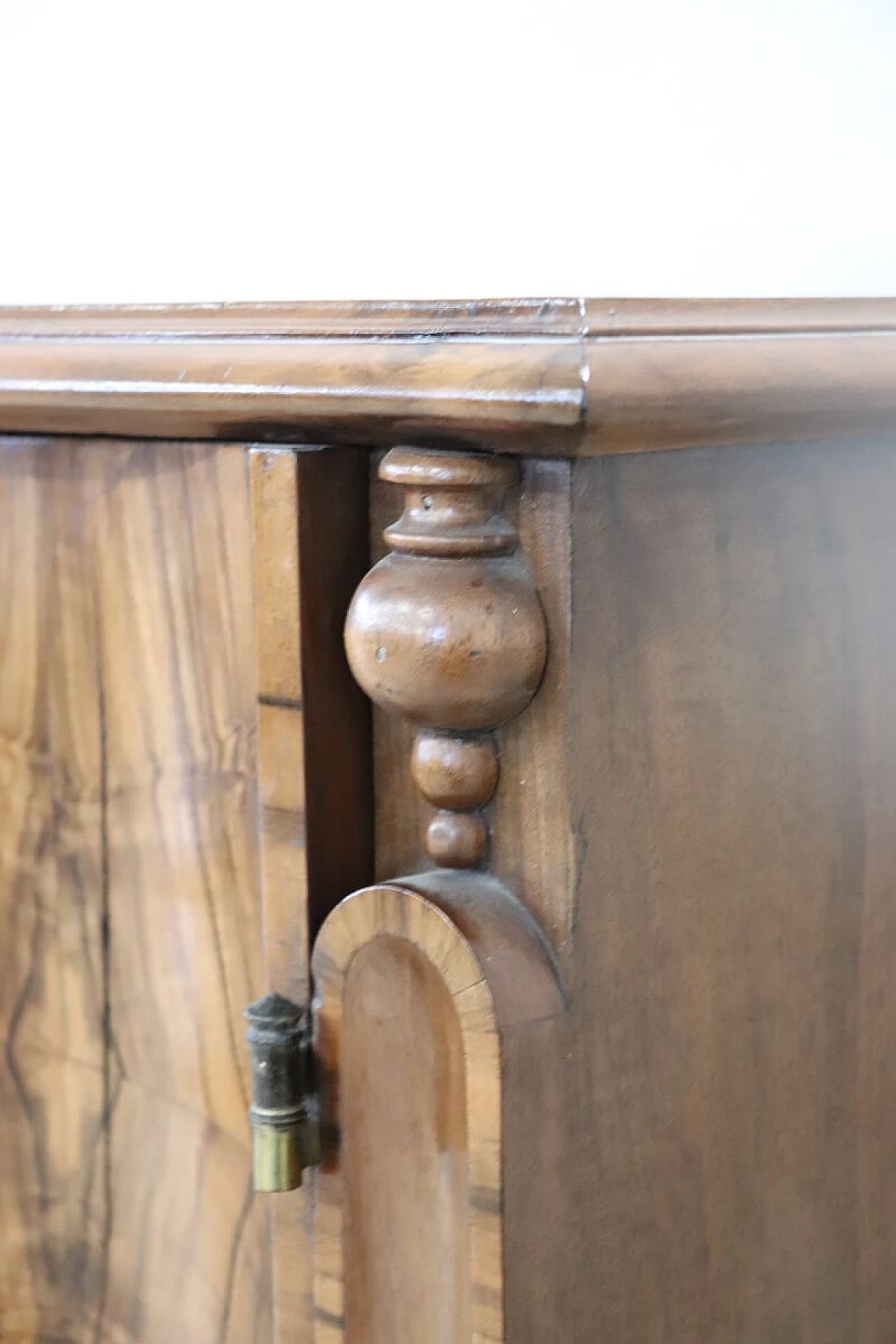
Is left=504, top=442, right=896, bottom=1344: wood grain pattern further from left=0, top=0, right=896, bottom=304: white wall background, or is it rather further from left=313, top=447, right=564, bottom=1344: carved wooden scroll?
left=0, top=0, right=896, bottom=304: white wall background

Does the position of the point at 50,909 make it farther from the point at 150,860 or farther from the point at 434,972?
the point at 434,972

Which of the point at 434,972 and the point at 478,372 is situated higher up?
the point at 478,372

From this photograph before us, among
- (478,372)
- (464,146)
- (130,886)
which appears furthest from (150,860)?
(464,146)

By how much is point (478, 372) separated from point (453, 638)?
8 centimetres

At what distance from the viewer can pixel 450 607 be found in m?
0.42

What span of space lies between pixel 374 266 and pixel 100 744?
48 centimetres

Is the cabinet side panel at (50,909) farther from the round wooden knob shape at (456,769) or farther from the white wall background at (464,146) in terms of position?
the white wall background at (464,146)

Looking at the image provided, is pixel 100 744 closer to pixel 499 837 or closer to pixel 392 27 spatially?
pixel 499 837

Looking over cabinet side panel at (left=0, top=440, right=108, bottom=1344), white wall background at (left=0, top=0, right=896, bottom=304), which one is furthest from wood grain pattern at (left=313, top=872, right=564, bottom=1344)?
white wall background at (left=0, top=0, right=896, bottom=304)

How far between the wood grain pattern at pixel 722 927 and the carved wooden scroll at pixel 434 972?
0.01m

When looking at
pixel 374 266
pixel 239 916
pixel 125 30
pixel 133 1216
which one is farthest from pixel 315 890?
pixel 125 30

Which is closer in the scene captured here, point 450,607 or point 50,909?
point 450,607

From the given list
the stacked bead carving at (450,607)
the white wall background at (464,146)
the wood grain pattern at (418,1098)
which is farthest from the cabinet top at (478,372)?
the white wall background at (464,146)

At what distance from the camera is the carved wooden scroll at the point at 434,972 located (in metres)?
0.42
